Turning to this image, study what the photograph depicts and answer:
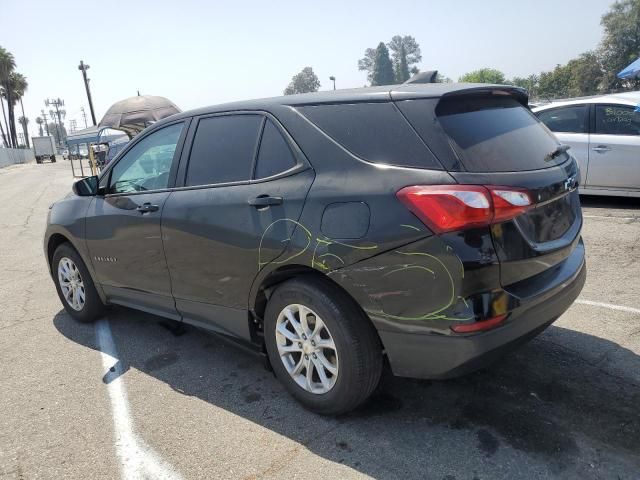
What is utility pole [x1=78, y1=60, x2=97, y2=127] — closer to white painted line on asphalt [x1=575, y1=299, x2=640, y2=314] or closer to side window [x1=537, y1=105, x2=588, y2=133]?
side window [x1=537, y1=105, x2=588, y2=133]

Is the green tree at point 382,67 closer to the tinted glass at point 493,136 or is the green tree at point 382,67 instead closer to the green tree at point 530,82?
the green tree at point 530,82

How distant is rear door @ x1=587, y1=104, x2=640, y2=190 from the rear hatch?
17.2ft

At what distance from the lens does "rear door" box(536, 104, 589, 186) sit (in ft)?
25.4

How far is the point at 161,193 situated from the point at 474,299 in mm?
2307

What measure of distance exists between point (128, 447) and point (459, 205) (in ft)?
7.00

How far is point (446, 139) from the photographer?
2531 mm

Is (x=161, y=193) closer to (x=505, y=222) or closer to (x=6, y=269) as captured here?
(x=505, y=222)

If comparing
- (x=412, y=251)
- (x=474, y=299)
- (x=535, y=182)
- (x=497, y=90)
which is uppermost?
(x=497, y=90)

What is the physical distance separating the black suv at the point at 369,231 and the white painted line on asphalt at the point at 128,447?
2.18 ft

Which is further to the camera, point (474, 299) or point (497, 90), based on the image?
point (497, 90)

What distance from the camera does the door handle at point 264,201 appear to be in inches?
114

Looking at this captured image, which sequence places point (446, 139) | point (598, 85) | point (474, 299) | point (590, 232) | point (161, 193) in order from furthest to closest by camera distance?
point (598, 85)
point (590, 232)
point (161, 193)
point (446, 139)
point (474, 299)

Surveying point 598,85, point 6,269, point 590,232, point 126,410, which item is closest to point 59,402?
point 126,410

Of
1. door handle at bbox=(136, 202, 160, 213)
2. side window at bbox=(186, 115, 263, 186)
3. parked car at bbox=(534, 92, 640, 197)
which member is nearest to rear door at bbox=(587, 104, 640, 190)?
parked car at bbox=(534, 92, 640, 197)
